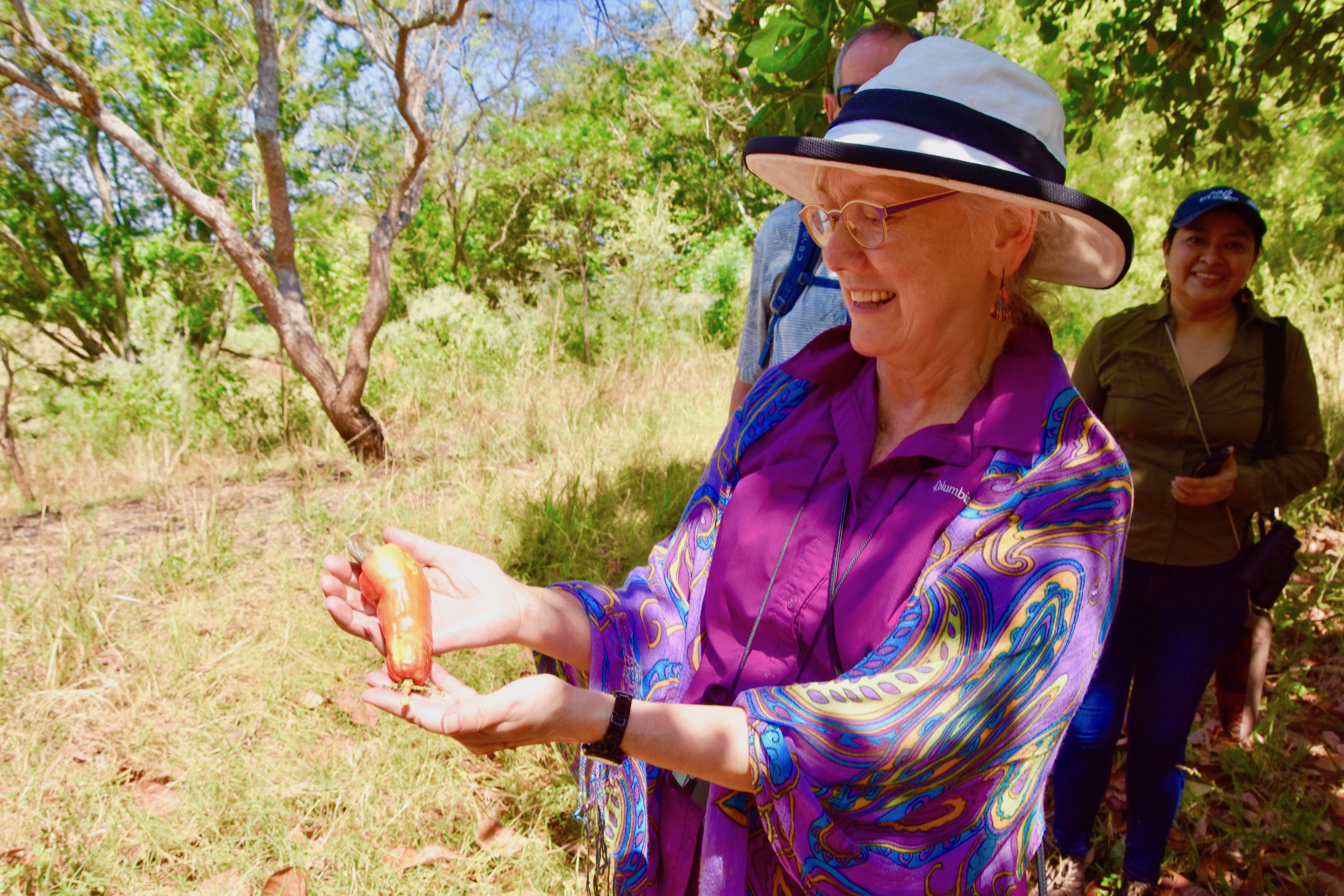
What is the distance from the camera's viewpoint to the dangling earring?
4.71 feet

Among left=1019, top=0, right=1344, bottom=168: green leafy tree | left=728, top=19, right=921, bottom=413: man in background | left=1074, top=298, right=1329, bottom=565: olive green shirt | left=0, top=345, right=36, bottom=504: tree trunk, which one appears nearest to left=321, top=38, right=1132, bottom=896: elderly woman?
left=728, top=19, right=921, bottom=413: man in background

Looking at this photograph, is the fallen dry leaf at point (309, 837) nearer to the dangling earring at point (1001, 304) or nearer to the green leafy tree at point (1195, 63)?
the dangling earring at point (1001, 304)

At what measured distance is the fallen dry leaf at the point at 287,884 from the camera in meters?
2.24

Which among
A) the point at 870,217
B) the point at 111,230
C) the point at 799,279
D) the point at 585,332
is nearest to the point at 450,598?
the point at 870,217

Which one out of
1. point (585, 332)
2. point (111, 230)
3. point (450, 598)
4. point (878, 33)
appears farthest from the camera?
point (111, 230)

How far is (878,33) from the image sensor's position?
240 cm

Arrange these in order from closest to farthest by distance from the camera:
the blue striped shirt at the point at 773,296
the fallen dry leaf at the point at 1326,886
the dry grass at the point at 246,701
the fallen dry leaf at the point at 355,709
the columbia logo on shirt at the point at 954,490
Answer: the columbia logo on shirt at the point at 954,490 < the dry grass at the point at 246,701 < the fallen dry leaf at the point at 1326,886 < the blue striped shirt at the point at 773,296 < the fallen dry leaf at the point at 355,709

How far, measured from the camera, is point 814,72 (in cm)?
264

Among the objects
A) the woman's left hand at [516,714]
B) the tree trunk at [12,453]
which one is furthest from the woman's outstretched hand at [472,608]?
the tree trunk at [12,453]

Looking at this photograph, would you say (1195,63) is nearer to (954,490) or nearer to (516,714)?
(954,490)

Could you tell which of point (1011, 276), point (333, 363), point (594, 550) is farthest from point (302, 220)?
point (1011, 276)

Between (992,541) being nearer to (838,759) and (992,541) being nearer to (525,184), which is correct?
(838,759)

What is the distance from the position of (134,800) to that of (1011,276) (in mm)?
3061

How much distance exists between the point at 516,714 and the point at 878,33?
2349 mm
